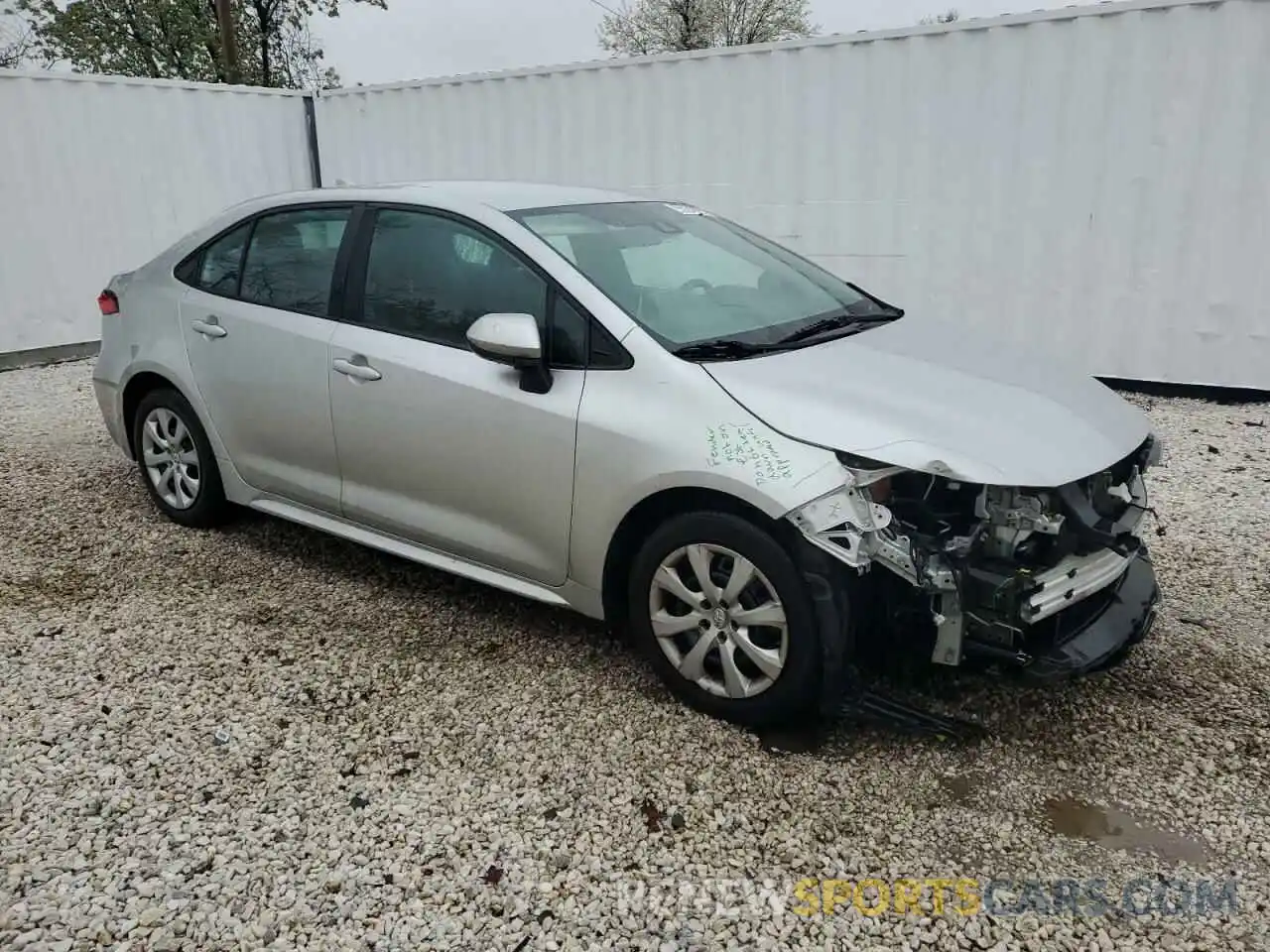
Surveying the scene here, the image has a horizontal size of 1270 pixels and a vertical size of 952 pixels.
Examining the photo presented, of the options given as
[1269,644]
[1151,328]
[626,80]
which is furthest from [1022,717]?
[626,80]

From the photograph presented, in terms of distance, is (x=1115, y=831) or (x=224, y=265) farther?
(x=224, y=265)

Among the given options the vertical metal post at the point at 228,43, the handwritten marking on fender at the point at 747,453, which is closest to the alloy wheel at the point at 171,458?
the handwritten marking on fender at the point at 747,453

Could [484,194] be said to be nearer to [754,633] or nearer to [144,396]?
[754,633]

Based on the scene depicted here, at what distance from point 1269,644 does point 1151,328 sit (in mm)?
4288

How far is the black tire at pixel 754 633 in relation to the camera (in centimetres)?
273

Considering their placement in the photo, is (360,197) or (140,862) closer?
(140,862)

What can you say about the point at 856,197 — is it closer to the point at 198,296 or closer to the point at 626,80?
the point at 626,80

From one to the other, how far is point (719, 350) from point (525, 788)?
145 centimetres

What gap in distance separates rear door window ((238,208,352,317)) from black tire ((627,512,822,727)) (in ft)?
5.78

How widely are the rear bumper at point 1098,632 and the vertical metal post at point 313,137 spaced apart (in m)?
10.2

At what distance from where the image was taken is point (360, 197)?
12.6 feet

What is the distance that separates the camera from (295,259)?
403 centimetres

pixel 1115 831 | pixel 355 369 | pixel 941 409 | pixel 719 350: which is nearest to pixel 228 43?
pixel 355 369

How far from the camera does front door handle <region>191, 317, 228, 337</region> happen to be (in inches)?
164
